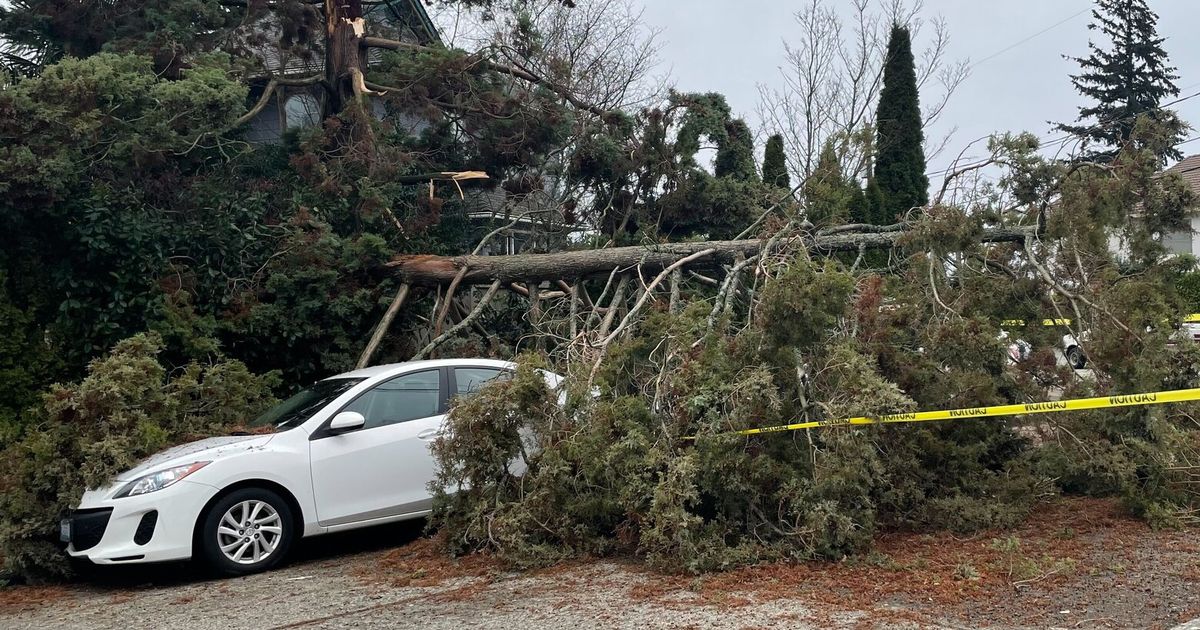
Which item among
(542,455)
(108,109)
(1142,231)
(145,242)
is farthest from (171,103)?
(1142,231)

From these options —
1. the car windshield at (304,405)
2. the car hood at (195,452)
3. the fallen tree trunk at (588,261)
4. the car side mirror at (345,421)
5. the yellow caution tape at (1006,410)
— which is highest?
the fallen tree trunk at (588,261)

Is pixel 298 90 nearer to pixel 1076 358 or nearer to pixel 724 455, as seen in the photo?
pixel 724 455

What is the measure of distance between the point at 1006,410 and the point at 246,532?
495 centimetres

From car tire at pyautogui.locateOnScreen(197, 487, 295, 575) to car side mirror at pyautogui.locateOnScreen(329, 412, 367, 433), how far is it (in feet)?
1.97

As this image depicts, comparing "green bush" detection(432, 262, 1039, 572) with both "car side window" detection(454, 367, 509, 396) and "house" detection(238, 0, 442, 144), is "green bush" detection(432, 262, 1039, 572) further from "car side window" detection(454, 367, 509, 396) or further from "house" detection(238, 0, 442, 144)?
"house" detection(238, 0, 442, 144)

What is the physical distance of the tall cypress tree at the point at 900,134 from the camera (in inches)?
878

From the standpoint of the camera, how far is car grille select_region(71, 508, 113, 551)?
253 inches

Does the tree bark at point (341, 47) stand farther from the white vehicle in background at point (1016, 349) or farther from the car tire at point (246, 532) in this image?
the white vehicle in background at point (1016, 349)

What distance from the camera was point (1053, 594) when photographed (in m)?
5.01

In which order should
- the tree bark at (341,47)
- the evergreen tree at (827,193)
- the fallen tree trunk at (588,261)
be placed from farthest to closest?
the tree bark at (341,47) → the fallen tree trunk at (588,261) → the evergreen tree at (827,193)

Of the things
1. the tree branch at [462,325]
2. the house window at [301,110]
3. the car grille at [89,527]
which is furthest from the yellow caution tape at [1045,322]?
the house window at [301,110]

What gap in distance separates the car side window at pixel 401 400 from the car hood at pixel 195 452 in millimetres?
707

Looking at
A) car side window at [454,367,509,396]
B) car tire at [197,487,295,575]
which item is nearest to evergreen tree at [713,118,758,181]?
car side window at [454,367,509,396]

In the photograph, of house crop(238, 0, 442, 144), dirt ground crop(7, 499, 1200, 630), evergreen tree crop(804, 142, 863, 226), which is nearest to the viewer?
→ dirt ground crop(7, 499, 1200, 630)
